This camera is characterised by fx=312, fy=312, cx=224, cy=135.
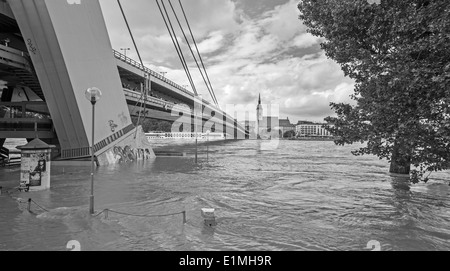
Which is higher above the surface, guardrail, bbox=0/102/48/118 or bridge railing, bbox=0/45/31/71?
bridge railing, bbox=0/45/31/71

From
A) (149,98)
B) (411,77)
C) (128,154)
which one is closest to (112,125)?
(128,154)

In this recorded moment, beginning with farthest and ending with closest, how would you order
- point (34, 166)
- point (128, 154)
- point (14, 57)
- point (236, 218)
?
1. point (128, 154)
2. point (14, 57)
3. point (34, 166)
4. point (236, 218)

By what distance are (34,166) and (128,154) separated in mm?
17221

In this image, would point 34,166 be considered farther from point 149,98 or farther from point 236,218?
point 149,98

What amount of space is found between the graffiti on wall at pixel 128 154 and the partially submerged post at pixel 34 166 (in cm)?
1418

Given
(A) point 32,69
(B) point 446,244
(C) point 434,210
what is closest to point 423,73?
(B) point 446,244

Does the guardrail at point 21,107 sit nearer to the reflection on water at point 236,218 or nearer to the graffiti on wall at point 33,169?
the reflection on water at point 236,218

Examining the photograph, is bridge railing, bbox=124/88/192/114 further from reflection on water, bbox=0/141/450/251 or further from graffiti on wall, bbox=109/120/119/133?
reflection on water, bbox=0/141/450/251

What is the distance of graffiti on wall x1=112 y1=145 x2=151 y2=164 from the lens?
29.1m

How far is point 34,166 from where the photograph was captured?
1405cm

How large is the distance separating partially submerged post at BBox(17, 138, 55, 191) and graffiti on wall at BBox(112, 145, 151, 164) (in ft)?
46.5

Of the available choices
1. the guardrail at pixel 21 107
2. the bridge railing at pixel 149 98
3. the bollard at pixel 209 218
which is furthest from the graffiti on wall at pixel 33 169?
the bridge railing at pixel 149 98

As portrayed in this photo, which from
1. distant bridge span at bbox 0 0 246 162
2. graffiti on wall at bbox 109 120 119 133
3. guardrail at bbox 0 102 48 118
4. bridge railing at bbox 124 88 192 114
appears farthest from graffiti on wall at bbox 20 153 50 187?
bridge railing at bbox 124 88 192 114
